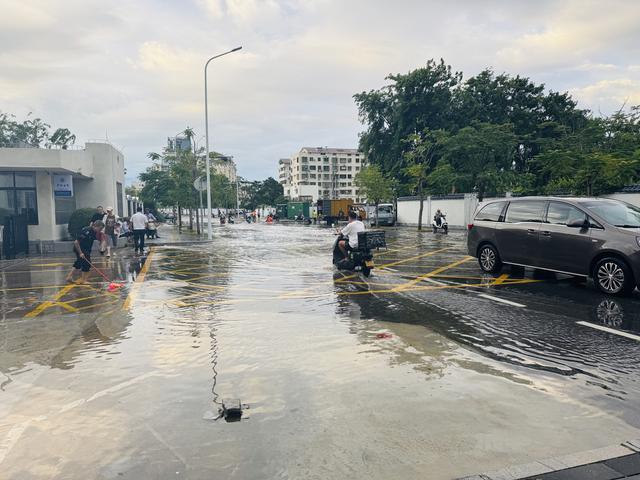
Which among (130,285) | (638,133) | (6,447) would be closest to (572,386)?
(6,447)

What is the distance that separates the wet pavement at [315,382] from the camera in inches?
133

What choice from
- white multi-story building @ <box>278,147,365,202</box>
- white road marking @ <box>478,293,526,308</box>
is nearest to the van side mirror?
white road marking @ <box>478,293,526,308</box>

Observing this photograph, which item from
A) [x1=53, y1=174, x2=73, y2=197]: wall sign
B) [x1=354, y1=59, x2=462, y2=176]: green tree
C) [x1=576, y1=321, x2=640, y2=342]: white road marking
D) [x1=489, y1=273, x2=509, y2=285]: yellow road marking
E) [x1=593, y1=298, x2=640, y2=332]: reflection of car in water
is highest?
[x1=354, y1=59, x2=462, y2=176]: green tree

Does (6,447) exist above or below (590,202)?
below

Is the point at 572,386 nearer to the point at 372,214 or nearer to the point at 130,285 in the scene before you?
the point at 130,285

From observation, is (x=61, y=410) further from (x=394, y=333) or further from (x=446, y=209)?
(x=446, y=209)

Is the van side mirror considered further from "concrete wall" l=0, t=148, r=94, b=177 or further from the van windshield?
"concrete wall" l=0, t=148, r=94, b=177

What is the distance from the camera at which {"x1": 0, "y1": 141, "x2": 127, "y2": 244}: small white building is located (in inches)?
790

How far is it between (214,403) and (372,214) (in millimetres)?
47336

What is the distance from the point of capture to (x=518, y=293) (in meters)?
9.25

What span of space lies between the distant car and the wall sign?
746 inches

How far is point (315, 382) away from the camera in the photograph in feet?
15.5

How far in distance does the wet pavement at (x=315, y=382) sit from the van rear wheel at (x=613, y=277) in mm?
282

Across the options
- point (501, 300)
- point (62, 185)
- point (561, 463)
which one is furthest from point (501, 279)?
point (62, 185)
